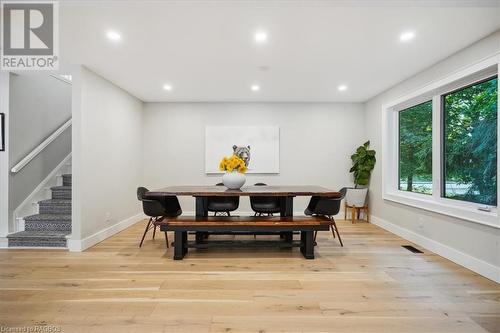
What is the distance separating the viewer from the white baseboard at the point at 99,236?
355cm

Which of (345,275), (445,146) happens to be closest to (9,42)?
(345,275)

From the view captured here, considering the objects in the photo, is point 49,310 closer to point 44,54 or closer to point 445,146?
point 44,54

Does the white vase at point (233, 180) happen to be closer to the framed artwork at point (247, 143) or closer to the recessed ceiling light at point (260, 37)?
the recessed ceiling light at point (260, 37)

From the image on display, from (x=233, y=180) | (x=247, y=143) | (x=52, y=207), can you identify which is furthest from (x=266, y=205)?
(x=52, y=207)

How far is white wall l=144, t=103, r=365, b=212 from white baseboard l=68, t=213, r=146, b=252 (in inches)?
40.1

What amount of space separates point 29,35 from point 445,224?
17.6 ft

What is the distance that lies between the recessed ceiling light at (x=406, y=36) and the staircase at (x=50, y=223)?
16.5 feet

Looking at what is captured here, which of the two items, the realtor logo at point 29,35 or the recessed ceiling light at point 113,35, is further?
the recessed ceiling light at point 113,35

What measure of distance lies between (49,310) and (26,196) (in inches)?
111

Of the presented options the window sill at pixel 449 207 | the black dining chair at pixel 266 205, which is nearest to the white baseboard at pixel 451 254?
the window sill at pixel 449 207

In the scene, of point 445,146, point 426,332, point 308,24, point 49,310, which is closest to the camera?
point 426,332

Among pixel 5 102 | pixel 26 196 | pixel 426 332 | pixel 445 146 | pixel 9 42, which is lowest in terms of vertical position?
pixel 426 332

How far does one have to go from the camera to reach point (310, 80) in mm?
4238

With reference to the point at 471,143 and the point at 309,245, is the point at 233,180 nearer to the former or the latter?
the point at 309,245
